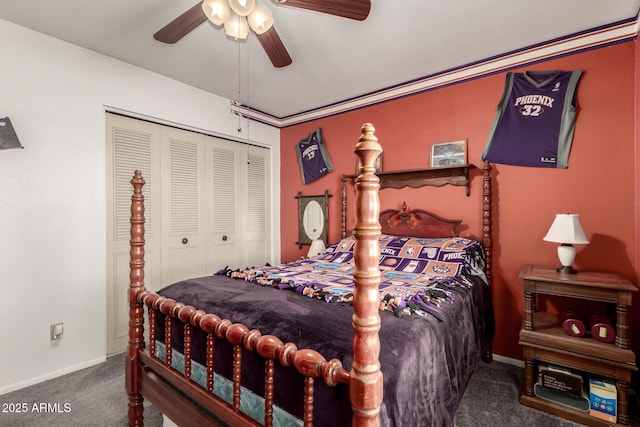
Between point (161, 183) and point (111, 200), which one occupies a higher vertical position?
point (161, 183)

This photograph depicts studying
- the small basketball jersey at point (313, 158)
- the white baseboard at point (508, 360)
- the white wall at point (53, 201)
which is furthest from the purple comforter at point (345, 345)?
the small basketball jersey at point (313, 158)

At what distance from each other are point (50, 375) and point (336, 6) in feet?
10.4

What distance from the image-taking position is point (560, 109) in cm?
233

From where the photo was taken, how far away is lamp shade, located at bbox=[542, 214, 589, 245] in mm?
1981

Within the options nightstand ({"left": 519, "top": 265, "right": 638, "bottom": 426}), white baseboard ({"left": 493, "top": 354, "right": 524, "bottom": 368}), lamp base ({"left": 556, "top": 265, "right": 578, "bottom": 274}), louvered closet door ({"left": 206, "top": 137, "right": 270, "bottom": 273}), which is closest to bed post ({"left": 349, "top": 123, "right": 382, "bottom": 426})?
nightstand ({"left": 519, "top": 265, "right": 638, "bottom": 426})

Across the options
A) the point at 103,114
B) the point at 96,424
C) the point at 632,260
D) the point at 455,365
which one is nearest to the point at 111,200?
the point at 103,114

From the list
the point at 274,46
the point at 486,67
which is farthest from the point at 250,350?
the point at 486,67

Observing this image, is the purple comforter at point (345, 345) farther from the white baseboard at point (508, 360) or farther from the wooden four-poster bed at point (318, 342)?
the white baseboard at point (508, 360)

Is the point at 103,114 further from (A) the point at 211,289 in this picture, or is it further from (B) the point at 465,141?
(B) the point at 465,141

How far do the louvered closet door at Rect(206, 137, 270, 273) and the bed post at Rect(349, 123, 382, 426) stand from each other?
2.86 meters

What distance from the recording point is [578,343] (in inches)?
70.9

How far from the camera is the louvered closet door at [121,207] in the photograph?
264cm

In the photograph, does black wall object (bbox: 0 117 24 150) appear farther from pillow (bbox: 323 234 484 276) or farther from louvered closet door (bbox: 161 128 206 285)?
pillow (bbox: 323 234 484 276)

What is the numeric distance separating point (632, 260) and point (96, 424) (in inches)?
142
